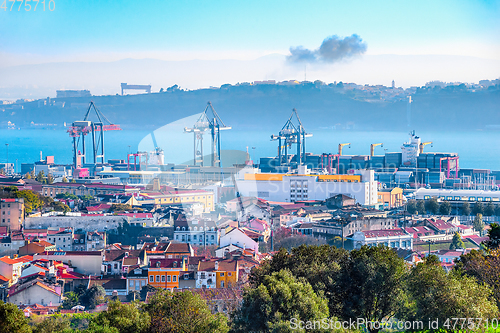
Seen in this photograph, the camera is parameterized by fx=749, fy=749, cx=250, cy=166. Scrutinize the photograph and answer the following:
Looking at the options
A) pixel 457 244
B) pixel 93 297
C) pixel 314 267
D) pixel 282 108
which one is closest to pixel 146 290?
pixel 93 297

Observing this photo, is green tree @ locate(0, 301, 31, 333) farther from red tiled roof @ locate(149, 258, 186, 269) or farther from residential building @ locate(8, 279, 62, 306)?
red tiled roof @ locate(149, 258, 186, 269)

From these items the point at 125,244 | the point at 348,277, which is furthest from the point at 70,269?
the point at 348,277

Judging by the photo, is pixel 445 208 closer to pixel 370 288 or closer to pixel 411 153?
pixel 411 153

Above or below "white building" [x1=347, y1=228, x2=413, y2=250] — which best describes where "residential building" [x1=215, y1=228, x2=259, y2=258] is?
above

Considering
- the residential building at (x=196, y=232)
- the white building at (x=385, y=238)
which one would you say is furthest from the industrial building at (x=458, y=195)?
the residential building at (x=196, y=232)

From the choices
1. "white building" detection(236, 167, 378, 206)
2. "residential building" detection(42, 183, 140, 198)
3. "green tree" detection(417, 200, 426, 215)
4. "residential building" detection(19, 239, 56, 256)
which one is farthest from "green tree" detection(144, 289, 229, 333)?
"white building" detection(236, 167, 378, 206)

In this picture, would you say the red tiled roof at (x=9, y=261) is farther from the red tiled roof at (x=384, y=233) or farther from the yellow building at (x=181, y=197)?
the yellow building at (x=181, y=197)

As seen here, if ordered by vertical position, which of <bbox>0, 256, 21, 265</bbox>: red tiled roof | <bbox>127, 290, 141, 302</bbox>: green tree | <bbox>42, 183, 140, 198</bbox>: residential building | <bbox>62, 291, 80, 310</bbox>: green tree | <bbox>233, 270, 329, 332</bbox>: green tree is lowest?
<bbox>62, 291, 80, 310</bbox>: green tree
